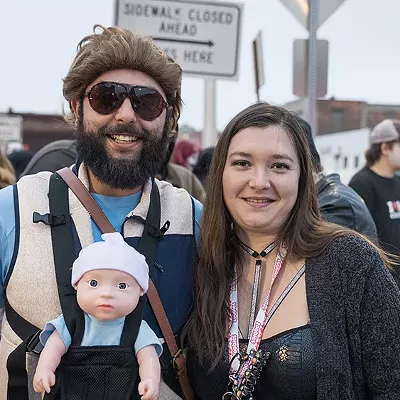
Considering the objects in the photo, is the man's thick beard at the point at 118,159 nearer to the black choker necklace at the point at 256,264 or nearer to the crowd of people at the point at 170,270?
the crowd of people at the point at 170,270

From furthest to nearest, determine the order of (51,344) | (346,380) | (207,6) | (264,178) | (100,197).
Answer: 1. (207,6)
2. (100,197)
3. (264,178)
4. (346,380)
5. (51,344)

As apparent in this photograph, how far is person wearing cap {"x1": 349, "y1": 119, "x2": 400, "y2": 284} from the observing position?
506 cm

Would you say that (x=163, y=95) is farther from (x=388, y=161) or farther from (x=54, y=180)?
(x=388, y=161)

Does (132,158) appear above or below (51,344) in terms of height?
above

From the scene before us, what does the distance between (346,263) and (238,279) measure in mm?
438

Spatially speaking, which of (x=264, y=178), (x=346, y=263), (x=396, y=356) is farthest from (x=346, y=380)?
(x=264, y=178)

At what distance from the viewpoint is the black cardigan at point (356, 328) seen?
6.82 feet

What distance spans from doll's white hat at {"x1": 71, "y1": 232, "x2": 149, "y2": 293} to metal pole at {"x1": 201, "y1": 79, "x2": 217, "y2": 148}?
4654mm

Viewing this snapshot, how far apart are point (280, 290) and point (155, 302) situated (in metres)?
0.47

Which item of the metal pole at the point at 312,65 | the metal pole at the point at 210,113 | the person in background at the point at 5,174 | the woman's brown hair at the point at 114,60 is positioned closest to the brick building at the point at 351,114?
the metal pole at the point at 210,113

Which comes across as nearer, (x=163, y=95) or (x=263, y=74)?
(x=163, y=95)

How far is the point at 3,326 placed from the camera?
2209 mm

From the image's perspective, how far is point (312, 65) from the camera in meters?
4.47

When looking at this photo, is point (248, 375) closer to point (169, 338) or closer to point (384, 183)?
point (169, 338)
